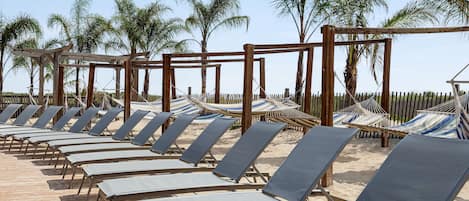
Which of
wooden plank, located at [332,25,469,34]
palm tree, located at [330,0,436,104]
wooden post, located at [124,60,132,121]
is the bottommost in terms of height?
wooden post, located at [124,60,132,121]

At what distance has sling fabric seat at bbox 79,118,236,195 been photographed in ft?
14.2

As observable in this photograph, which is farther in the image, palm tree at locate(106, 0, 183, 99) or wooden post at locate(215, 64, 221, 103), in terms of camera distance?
palm tree at locate(106, 0, 183, 99)

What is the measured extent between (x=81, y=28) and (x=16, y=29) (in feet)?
13.0

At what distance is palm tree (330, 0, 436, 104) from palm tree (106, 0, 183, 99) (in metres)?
10.7

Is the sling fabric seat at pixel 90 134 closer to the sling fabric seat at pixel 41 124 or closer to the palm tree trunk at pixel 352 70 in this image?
the sling fabric seat at pixel 41 124

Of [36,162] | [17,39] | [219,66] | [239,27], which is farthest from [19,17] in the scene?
[36,162]

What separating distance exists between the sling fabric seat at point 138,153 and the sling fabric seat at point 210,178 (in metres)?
1.10

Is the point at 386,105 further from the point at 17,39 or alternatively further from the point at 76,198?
the point at 17,39

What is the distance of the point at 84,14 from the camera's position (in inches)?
888

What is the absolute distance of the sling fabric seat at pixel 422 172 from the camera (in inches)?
103

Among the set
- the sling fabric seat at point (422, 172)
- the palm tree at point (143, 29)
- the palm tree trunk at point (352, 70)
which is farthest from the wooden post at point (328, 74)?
the palm tree at point (143, 29)

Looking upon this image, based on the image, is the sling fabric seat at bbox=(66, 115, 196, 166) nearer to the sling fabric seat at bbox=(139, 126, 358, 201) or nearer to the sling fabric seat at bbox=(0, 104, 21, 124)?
the sling fabric seat at bbox=(139, 126, 358, 201)

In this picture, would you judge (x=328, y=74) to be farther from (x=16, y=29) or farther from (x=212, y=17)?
(x=16, y=29)

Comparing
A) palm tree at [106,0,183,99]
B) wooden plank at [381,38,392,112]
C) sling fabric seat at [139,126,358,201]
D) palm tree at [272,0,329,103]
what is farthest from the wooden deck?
palm tree at [106,0,183,99]
